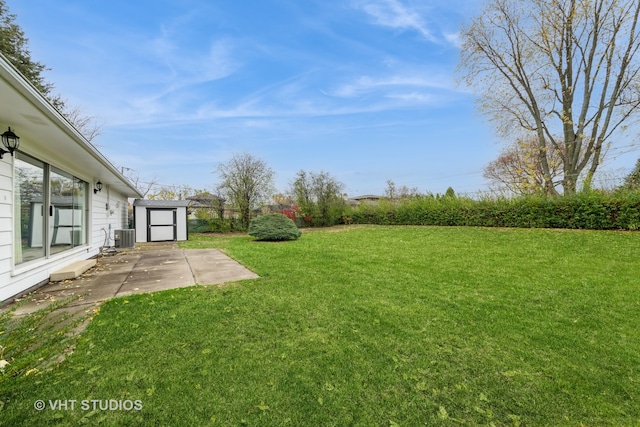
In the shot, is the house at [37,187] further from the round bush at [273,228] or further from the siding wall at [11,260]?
the round bush at [273,228]

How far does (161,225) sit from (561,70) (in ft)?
64.3

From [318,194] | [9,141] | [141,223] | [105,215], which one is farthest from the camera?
[318,194]

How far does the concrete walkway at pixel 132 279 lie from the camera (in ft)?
12.3

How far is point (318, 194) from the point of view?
1875cm

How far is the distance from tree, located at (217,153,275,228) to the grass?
14.1m

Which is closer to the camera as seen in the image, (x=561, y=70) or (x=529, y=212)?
(x=529, y=212)

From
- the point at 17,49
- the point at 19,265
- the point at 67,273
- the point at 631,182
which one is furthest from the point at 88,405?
the point at 17,49

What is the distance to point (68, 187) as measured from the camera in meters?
5.90

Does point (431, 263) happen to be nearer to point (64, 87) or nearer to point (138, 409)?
point (138, 409)

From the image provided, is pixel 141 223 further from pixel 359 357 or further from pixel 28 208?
pixel 359 357

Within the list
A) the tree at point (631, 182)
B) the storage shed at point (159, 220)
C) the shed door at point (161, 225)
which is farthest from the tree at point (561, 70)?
the shed door at point (161, 225)

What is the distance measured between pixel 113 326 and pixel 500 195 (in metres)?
12.8

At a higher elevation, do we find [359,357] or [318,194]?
[318,194]

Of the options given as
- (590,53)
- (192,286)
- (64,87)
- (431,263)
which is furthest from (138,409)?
(64,87)
